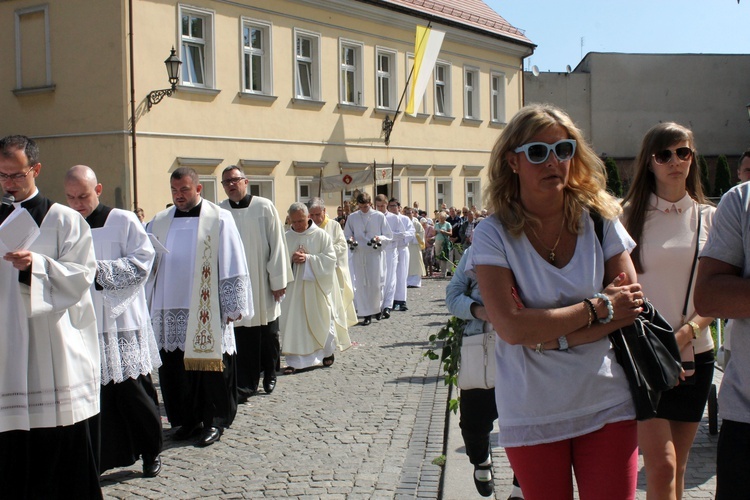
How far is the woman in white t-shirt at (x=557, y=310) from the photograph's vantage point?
9.42ft

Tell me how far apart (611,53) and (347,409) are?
1643 inches

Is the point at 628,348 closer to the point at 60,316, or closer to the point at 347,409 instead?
the point at 60,316

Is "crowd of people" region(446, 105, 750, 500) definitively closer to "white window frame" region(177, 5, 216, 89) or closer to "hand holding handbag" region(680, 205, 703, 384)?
"hand holding handbag" region(680, 205, 703, 384)

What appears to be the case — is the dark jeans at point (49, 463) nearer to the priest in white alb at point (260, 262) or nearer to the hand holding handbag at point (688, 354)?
the hand holding handbag at point (688, 354)

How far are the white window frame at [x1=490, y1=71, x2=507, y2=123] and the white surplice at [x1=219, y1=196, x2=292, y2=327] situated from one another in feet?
83.6

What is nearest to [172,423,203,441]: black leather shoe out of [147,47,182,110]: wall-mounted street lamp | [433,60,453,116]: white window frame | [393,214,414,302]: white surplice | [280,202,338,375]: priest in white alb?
[280,202,338,375]: priest in white alb

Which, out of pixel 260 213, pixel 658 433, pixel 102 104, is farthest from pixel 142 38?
pixel 658 433

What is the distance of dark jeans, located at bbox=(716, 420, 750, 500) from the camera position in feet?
9.02

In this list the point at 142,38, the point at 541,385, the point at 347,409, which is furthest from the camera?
the point at 142,38

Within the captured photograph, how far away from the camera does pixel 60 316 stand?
432 cm

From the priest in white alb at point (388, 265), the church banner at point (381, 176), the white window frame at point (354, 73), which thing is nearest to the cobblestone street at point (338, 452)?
the priest in white alb at point (388, 265)

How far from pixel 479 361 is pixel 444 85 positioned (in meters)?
27.1

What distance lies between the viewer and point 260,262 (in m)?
8.71

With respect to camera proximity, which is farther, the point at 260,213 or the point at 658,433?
the point at 260,213
